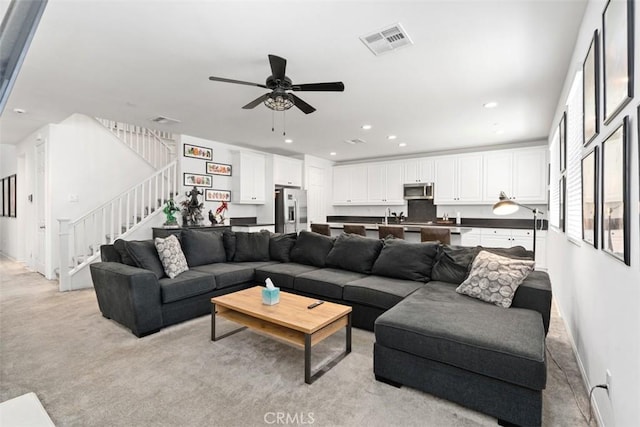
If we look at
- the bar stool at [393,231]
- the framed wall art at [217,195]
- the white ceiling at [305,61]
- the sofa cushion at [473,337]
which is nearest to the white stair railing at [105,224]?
the framed wall art at [217,195]

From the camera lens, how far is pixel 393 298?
2820 millimetres

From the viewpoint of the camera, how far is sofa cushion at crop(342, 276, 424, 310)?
2.85m

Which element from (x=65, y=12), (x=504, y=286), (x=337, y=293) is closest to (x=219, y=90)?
(x=65, y=12)

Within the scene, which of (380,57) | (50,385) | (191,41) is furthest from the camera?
(380,57)

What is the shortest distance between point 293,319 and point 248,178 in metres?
4.87

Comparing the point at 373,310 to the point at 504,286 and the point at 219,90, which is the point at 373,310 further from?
the point at 219,90

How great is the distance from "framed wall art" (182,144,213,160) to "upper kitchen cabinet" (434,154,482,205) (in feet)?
15.7

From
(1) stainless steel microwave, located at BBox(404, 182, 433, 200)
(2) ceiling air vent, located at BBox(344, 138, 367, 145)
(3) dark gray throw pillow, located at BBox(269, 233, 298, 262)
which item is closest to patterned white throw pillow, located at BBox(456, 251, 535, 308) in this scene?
(3) dark gray throw pillow, located at BBox(269, 233, 298, 262)

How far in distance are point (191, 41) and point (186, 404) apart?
104 inches

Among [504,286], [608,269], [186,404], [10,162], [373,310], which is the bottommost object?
[186,404]

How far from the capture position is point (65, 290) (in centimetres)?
448

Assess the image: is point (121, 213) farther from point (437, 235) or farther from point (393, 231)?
point (437, 235)

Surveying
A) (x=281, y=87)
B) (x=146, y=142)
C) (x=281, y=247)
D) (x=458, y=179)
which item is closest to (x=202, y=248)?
(x=281, y=247)

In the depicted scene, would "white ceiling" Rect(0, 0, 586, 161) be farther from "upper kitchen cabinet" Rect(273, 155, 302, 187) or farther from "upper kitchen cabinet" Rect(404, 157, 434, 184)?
"upper kitchen cabinet" Rect(404, 157, 434, 184)
